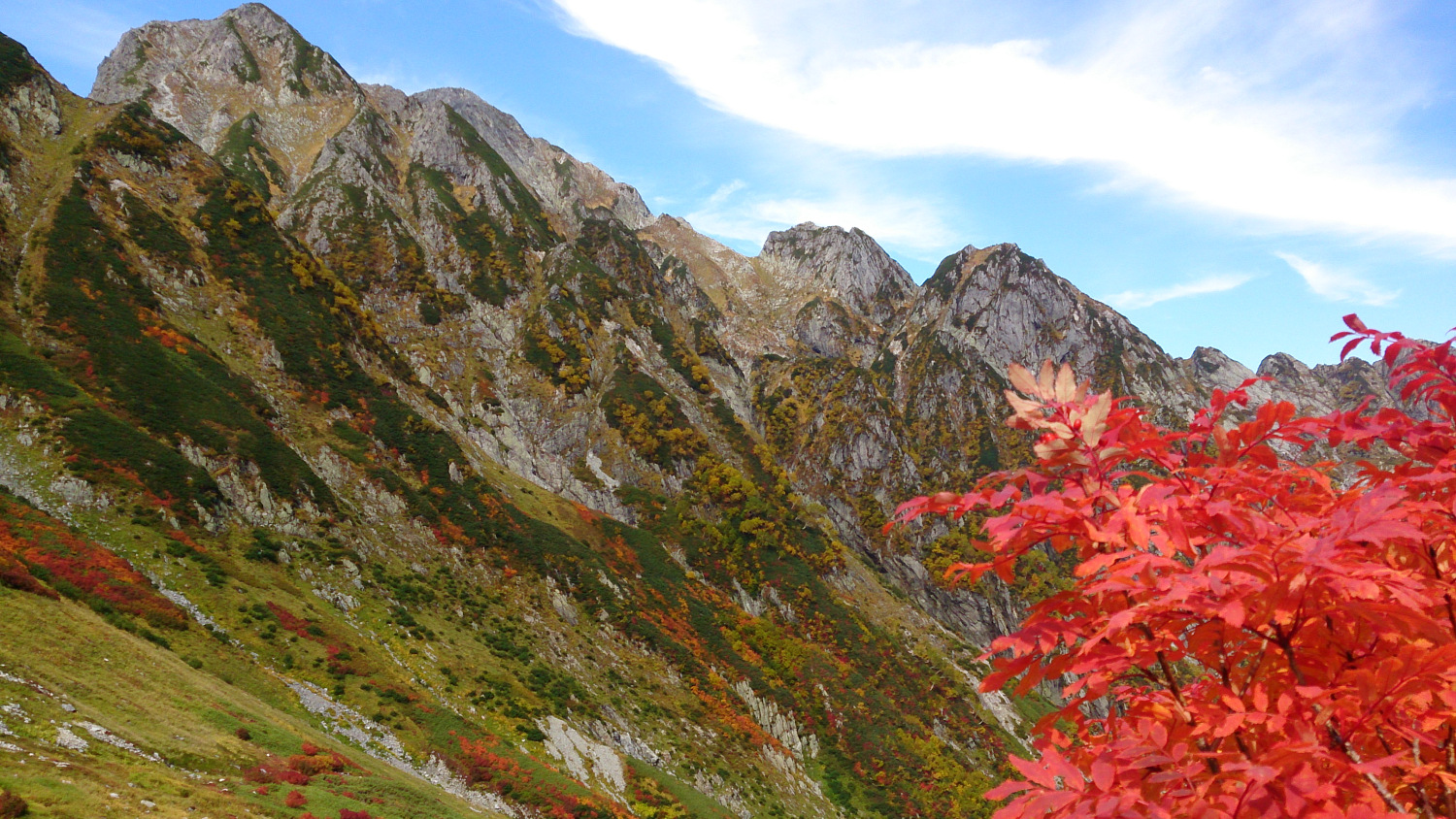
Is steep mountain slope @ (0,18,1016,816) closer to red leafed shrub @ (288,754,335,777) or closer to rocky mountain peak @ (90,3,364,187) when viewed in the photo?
red leafed shrub @ (288,754,335,777)

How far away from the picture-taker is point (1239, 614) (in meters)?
1.65

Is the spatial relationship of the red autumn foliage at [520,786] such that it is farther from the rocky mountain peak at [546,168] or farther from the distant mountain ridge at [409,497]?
the rocky mountain peak at [546,168]

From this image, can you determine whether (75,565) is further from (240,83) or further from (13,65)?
(240,83)

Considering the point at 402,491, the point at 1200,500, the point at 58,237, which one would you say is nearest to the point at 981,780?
the point at 402,491

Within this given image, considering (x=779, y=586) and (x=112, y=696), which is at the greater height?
(x=779, y=586)

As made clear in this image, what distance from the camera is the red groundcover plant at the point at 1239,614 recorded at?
1.76 metres

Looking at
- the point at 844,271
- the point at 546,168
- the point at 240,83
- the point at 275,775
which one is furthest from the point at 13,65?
the point at 844,271

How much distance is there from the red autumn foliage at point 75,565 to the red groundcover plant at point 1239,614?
2202 cm

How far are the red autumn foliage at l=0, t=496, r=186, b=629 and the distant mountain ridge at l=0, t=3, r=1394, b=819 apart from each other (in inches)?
9.0

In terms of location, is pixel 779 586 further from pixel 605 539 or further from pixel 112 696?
pixel 112 696

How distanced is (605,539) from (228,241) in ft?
113

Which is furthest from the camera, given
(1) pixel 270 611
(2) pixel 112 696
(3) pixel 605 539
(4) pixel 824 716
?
(3) pixel 605 539

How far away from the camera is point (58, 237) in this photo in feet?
107

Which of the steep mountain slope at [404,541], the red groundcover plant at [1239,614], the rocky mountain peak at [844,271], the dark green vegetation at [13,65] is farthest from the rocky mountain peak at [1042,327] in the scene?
the red groundcover plant at [1239,614]
